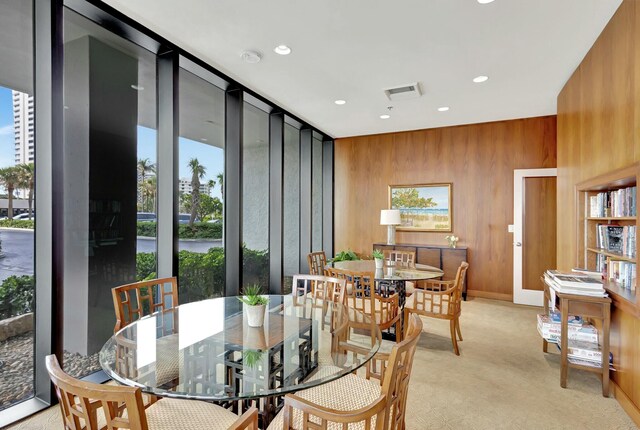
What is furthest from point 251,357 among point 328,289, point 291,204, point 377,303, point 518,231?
point 518,231

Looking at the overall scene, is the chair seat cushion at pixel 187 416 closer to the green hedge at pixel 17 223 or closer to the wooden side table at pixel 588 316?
the green hedge at pixel 17 223

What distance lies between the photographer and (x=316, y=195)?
6.37 m

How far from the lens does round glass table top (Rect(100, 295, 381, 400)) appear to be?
4.57ft

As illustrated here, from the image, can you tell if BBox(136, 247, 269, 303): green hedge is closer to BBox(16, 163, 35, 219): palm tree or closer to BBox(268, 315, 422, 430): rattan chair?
BBox(16, 163, 35, 219): palm tree

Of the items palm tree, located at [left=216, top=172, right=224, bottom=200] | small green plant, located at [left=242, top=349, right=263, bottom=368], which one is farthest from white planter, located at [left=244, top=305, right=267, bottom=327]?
palm tree, located at [left=216, top=172, right=224, bottom=200]

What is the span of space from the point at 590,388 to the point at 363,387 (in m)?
2.28

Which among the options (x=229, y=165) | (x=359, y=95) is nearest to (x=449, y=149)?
(x=359, y=95)

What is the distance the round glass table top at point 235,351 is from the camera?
4.57ft

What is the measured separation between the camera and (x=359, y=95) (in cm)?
427

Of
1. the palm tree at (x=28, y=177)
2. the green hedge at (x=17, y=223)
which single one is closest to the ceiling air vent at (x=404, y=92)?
the palm tree at (x=28, y=177)

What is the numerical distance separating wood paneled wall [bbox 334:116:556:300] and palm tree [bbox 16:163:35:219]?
5185 millimetres

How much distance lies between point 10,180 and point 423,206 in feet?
18.3

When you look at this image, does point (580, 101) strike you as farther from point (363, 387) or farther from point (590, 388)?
point (363, 387)

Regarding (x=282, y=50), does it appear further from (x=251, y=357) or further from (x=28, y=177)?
(x=251, y=357)
